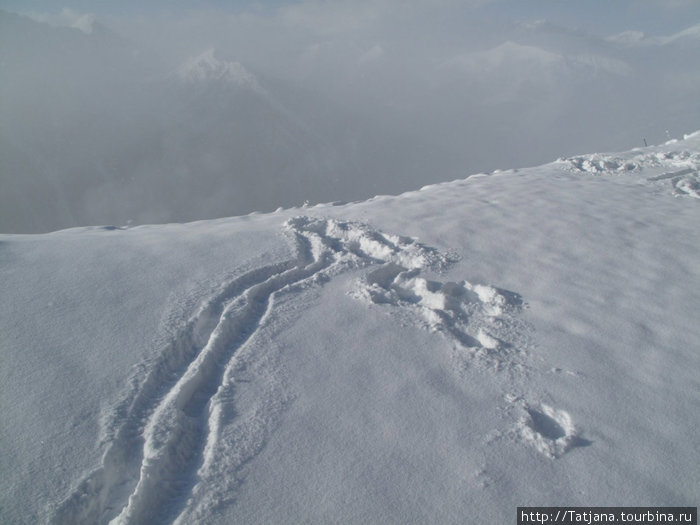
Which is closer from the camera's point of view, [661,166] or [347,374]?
[347,374]

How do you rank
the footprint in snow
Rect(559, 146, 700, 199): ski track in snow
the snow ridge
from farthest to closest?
Rect(559, 146, 700, 199): ski track in snow, the footprint in snow, the snow ridge

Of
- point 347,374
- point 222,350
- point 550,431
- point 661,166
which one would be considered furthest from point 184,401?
point 661,166

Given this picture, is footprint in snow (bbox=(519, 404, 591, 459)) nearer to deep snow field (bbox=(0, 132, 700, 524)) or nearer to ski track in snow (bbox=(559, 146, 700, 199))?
deep snow field (bbox=(0, 132, 700, 524))

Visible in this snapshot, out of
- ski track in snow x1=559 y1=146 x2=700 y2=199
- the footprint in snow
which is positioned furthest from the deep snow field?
ski track in snow x1=559 y1=146 x2=700 y2=199

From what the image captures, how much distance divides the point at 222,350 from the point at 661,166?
804 cm

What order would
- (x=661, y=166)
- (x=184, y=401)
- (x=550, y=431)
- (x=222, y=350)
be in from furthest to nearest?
(x=661, y=166) < (x=222, y=350) < (x=184, y=401) < (x=550, y=431)

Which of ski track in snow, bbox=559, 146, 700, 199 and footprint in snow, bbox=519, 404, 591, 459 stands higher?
footprint in snow, bbox=519, 404, 591, 459

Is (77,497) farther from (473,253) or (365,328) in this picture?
(473,253)

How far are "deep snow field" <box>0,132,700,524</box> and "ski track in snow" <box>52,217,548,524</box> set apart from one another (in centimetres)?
1

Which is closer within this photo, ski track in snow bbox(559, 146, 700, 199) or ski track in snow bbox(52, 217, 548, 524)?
ski track in snow bbox(52, 217, 548, 524)

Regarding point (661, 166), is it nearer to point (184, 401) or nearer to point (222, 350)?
point (222, 350)

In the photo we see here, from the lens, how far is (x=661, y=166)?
25.1ft

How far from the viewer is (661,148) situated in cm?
959

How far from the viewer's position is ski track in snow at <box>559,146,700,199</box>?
642 cm
